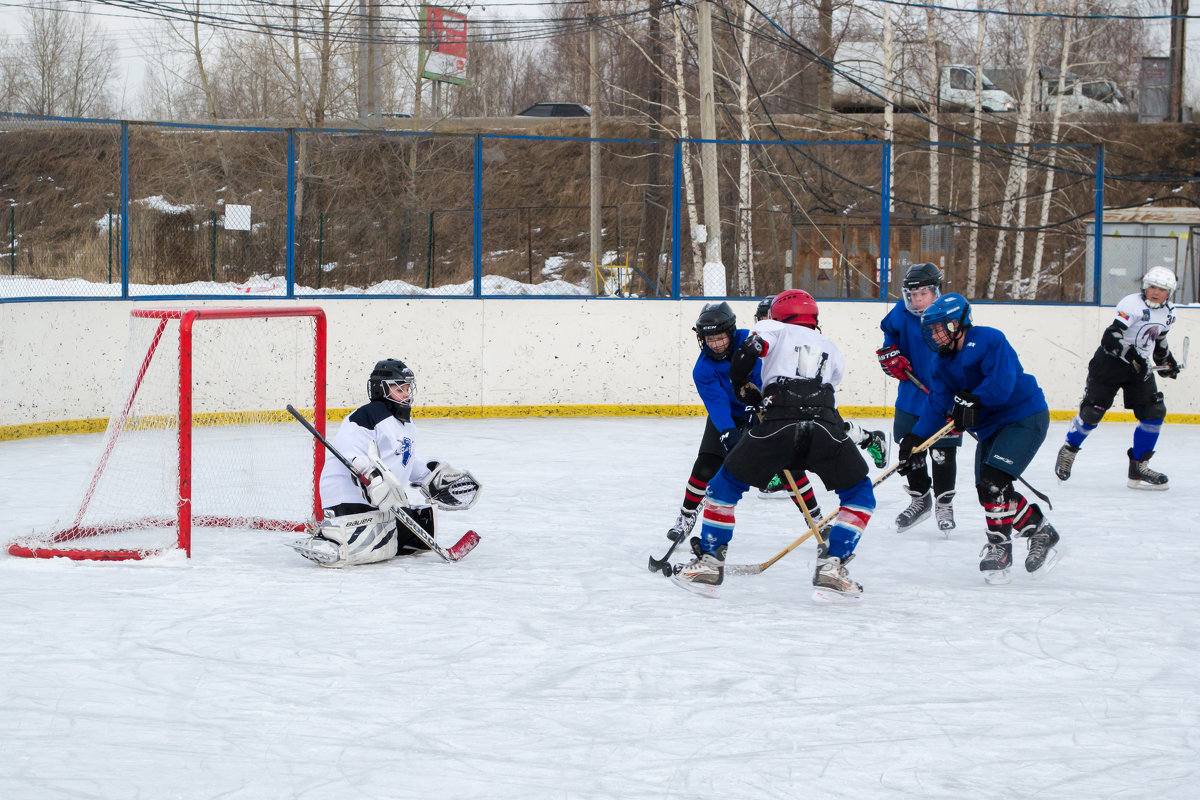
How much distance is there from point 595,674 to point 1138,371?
4456 mm

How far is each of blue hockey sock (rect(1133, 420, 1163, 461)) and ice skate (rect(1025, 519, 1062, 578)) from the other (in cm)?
235

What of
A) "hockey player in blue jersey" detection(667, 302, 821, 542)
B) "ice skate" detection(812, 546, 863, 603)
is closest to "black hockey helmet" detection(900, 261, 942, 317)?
"hockey player in blue jersey" detection(667, 302, 821, 542)

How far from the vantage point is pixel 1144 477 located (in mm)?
6430

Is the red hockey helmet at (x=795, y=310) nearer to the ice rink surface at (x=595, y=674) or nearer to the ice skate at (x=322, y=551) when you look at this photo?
the ice rink surface at (x=595, y=674)

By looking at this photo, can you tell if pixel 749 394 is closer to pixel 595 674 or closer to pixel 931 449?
pixel 595 674

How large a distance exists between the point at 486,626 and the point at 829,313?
6514 millimetres

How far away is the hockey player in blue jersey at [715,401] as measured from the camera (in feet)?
14.2

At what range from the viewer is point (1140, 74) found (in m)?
26.1

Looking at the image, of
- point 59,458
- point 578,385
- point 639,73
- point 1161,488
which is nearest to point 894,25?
point 639,73

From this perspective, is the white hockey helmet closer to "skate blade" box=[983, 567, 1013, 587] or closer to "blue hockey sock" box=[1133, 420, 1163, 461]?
"blue hockey sock" box=[1133, 420, 1163, 461]

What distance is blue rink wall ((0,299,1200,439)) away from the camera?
9078mm

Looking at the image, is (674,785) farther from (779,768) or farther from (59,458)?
(59,458)

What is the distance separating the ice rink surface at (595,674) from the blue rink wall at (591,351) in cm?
406

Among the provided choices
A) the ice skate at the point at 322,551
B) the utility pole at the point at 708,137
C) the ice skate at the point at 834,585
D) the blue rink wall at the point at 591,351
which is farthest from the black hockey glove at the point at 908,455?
the utility pole at the point at 708,137
